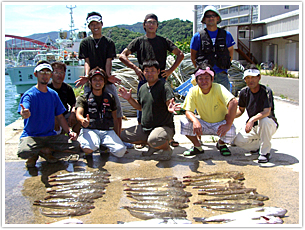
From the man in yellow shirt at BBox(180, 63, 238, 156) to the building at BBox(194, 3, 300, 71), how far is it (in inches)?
906

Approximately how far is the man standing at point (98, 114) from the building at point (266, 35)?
23.1 meters

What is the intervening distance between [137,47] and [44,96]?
175cm

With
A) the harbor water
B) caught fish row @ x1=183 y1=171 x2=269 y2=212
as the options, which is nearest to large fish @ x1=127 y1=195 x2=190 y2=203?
caught fish row @ x1=183 y1=171 x2=269 y2=212

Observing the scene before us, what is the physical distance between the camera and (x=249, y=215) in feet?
8.74

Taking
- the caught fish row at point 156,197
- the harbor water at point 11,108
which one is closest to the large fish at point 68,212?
the caught fish row at point 156,197

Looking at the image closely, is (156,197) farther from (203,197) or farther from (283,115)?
(283,115)

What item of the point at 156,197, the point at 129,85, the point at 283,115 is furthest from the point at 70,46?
the point at 156,197

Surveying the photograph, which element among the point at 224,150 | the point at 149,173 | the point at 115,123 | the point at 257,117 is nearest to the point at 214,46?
the point at 257,117

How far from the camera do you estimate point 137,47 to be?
491cm

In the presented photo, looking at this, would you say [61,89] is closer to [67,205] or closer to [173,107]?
[173,107]

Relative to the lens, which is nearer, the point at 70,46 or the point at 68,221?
the point at 68,221

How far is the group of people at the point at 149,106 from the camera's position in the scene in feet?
13.7

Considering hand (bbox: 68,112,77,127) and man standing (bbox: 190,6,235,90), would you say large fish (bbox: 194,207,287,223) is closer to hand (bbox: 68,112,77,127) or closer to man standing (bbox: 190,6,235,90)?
man standing (bbox: 190,6,235,90)

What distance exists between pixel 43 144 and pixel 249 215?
298cm
